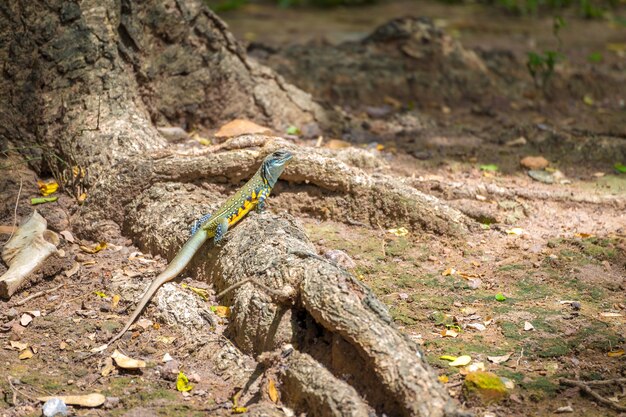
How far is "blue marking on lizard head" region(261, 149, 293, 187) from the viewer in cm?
536

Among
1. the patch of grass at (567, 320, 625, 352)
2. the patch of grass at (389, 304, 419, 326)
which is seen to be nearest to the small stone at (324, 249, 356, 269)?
the patch of grass at (389, 304, 419, 326)

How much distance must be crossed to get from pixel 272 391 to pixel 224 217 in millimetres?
1370

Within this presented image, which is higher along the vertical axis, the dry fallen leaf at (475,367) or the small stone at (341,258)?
the small stone at (341,258)

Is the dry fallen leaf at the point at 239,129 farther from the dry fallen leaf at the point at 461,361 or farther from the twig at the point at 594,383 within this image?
the twig at the point at 594,383

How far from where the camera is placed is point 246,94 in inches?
279

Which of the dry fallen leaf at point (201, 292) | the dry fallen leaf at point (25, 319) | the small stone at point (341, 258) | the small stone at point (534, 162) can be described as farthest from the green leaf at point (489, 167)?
the dry fallen leaf at point (25, 319)

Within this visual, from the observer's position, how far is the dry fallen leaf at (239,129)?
262 inches

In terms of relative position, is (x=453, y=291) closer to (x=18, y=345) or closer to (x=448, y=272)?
(x=448, y=272)

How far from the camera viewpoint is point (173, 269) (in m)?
4.94

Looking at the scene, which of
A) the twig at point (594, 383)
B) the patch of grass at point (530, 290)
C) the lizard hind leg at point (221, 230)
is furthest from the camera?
the lizard hind leg at point (221, 230)

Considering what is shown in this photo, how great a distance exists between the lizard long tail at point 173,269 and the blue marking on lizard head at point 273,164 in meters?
0.61

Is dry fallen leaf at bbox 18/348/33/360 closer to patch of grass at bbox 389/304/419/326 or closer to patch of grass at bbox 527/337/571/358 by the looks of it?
patch of grass at bbox 389/304/419/326

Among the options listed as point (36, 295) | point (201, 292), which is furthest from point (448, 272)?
point (36, 295)

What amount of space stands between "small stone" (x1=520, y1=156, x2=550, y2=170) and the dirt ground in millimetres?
90
